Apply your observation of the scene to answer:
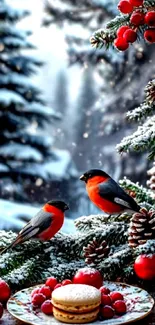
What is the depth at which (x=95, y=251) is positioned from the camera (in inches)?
36.3

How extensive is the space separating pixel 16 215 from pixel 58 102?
523 millimetres

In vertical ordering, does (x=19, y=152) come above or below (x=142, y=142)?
above

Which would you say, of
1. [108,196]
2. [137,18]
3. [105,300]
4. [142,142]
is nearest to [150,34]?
[137,18]

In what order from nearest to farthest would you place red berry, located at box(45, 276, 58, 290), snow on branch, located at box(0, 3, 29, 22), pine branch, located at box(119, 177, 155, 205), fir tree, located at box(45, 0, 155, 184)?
red berry, located at box(45, 276, 58, 290) → pine branch, located at box(119, 177, 155, 205) → fir tree, located at box(45, 0, 155, 184) → snow on branch, located at box(0, 3, 29, 22)

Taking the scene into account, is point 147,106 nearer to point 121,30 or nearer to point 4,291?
point 121,30

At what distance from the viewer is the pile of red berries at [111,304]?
761 mm

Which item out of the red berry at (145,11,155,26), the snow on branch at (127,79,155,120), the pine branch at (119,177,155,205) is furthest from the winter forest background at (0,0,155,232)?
the red berry at (145,11,155,26)

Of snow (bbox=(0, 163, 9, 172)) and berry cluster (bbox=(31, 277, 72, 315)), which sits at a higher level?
snow (bbox=(0, 163, 9, 172))

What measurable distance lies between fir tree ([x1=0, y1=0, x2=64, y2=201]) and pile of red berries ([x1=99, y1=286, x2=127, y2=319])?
5.79 ft

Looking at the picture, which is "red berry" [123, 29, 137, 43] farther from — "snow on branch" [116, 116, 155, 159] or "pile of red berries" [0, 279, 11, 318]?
"pile of red berries" [0, 279, 11, 318]

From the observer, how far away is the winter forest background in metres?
2.42

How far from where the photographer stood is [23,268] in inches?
35.5

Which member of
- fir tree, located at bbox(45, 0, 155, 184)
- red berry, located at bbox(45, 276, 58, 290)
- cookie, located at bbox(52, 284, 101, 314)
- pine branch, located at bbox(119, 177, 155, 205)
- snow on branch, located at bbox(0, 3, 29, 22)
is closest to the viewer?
cookie, located at bbox(52, 284, 101, 314)

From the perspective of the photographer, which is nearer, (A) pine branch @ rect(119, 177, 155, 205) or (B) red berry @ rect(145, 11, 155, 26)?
(B) red berry @ rect(145, 11, 155, 26)
